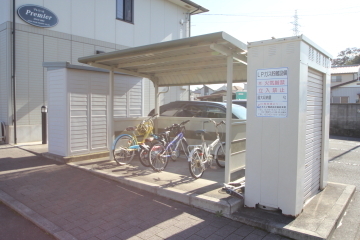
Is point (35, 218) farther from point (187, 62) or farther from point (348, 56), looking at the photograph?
point (348, 56)

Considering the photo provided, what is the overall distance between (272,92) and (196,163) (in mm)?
2308

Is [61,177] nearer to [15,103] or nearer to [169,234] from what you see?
[169,234]

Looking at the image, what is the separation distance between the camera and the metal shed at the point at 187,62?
4.86 m

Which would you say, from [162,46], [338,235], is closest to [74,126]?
[162,46]

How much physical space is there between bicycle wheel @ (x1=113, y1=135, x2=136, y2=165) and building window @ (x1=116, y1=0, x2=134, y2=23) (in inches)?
391

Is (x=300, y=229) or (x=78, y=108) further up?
(x=78, y=108)

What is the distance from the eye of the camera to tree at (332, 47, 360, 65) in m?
56.4

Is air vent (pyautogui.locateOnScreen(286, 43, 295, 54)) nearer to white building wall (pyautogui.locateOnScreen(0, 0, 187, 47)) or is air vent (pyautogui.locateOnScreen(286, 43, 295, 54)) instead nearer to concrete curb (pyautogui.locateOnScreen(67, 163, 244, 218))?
concrete curb (pyautogui.locateOnScreen(67, 163, 244, 218))

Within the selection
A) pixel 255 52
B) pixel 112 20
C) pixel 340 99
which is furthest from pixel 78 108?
pixel 340 99

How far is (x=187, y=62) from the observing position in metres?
6.85

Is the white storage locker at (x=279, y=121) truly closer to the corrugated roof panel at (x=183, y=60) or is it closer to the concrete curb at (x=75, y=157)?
the corrugated roof panel at (x=183, y=60)

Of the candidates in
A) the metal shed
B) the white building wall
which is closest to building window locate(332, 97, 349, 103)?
the white building wall

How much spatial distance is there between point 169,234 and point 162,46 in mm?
3228

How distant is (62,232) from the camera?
362 centimetres
